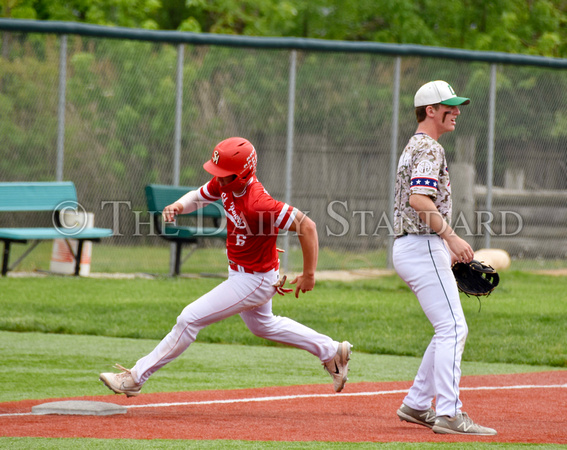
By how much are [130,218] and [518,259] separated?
6467 millimetres

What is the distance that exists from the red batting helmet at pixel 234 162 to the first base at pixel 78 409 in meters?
1.57

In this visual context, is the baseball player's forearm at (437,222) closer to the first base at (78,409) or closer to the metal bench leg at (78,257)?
the first base at (78,409)

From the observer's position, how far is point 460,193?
46.2ft

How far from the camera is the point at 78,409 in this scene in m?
5.35

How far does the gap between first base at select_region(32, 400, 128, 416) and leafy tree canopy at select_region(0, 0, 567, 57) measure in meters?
17.4

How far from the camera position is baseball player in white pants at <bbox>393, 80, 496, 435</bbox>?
15.9ft

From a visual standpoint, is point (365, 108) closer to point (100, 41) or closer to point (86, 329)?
point (100, 41)

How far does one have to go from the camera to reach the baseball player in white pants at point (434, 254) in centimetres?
485

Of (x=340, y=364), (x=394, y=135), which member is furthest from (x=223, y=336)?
(x=394, y=135)

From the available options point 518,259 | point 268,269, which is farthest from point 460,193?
point 268,269

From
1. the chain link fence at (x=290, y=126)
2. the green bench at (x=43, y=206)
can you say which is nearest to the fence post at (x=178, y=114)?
the chain link fence at (x=290, y=126)

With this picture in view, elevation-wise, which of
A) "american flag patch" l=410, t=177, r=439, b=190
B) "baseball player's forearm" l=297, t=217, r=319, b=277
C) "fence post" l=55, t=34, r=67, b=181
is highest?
"fence post" l=55, t=34, r=67, b=181

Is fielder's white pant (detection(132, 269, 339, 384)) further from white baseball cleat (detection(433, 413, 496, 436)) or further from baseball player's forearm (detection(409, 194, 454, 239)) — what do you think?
white baseball cleat (detection(433, 413, 496, 436))

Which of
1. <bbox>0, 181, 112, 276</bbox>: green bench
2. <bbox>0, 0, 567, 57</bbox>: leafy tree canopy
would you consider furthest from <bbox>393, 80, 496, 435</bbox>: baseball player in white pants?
<bbox>0, 0, 567, 57</bbox>: leafy tree canopy
